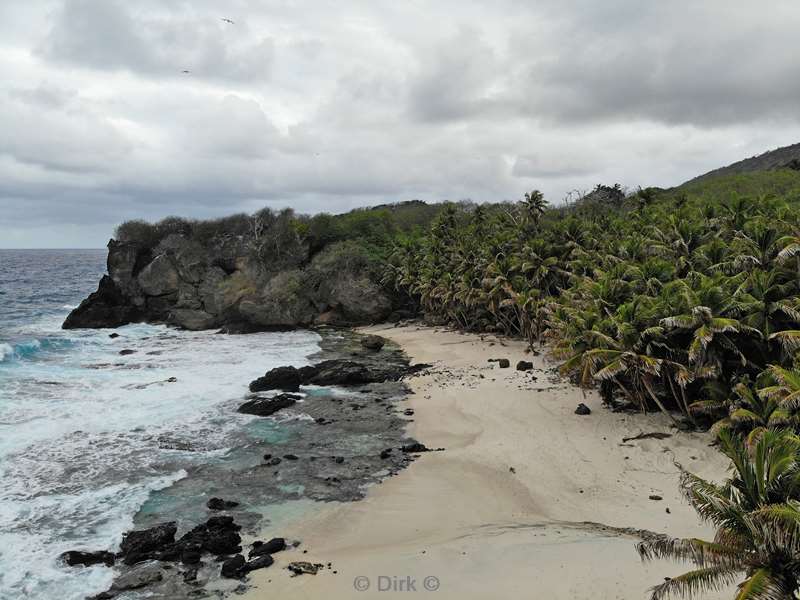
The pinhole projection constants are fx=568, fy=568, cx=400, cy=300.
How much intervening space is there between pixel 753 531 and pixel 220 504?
1555cm

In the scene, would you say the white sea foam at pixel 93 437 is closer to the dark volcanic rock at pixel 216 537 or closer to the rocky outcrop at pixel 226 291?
the dark volcanic rock at pixel 216 537

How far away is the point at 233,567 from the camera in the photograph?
1482 centimetres

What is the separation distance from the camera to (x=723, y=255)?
1105 inches

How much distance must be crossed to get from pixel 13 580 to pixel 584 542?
14.9 m

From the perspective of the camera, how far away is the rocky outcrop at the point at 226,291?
206 feet

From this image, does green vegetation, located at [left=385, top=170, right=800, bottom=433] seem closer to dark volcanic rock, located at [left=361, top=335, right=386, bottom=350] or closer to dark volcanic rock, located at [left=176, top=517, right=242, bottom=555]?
dark volcanic rock, located at [left=361, top=335, right=386, bottom=350]

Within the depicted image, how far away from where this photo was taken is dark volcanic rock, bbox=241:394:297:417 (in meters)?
29.5

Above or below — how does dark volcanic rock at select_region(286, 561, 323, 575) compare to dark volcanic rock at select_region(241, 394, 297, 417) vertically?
below

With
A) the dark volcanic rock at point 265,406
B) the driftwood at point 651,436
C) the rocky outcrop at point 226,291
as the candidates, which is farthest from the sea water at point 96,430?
the driftwood at point 651,436

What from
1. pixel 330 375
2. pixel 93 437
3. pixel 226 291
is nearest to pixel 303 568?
pixel 93 437

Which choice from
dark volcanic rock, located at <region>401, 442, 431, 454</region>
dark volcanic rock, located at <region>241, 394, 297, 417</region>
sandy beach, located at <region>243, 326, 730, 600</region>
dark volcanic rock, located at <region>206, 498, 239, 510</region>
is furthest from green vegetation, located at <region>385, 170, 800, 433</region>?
dark volcanic rock, located at <region>241, 394, 297, 417</region>

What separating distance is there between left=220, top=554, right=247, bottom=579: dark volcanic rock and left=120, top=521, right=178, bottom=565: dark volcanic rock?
2.31 m

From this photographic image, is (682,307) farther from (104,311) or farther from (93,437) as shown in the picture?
(104,311)

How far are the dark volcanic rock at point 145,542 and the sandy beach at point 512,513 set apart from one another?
2812mm
